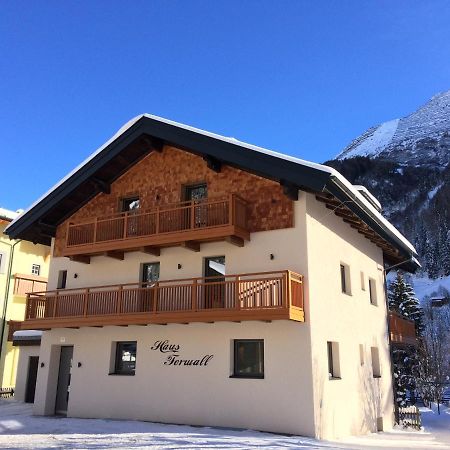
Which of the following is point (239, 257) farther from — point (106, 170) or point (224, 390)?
point (106, 170)

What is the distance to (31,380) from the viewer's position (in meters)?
21.9

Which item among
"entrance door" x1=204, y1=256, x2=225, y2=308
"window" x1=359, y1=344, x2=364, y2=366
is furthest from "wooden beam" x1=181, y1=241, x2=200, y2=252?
"window" x1=359, y1=344, x2=364, y2=366

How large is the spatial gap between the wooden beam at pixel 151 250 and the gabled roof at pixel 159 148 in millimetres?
3450

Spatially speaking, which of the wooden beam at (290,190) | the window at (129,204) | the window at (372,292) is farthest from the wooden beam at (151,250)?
the window at (372,292)

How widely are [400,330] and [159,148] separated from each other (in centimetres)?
1391

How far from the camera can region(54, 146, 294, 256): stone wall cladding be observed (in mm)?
15117

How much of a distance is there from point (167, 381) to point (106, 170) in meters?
8.05

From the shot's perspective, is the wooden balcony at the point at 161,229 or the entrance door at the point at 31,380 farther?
the entrance door at the point at 31,380

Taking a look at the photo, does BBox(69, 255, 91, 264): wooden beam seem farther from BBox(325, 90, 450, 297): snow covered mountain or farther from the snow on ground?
BBox(325, 90, 450, 297): snow covered mountain

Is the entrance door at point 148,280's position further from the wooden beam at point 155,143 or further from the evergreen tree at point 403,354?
the evergreen tree at point 403,354

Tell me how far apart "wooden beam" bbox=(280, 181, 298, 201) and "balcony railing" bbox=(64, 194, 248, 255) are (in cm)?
141

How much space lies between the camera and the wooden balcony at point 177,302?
13.4 metres

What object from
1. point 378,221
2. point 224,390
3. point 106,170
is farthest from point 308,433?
point 106,170

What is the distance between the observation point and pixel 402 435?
17.5 meters
